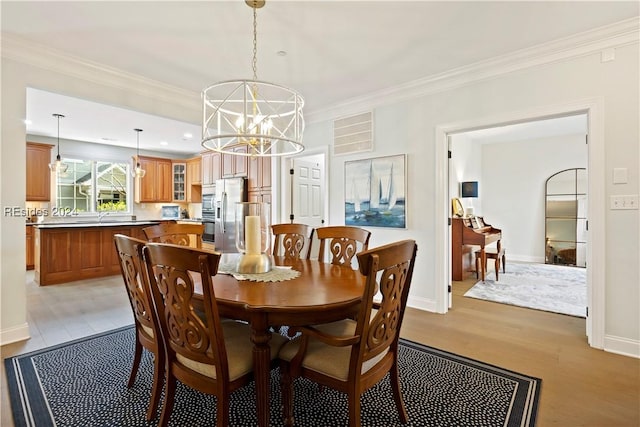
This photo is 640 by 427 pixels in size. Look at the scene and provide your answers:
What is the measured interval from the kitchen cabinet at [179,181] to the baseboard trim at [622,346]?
7.72 meters

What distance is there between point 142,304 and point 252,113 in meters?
2.21

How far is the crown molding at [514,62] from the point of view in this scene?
250 cm

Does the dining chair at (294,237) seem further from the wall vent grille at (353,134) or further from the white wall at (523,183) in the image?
the white wall at (523,183)

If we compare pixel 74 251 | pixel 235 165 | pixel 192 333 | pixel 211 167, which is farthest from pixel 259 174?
pixel 192 333

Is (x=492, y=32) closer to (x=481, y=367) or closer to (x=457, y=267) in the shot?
(x=481, y=367)

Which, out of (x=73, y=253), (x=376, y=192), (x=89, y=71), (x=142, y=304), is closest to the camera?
(x=142, y=304)

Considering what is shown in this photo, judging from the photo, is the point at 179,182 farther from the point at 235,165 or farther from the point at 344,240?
the point at 344,240

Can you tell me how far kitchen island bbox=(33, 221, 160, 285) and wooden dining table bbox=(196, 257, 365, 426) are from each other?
3.83 m

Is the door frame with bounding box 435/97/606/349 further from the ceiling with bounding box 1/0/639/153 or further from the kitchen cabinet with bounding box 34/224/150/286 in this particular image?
the kitchen cabinet with bounding box 34/224/150/286

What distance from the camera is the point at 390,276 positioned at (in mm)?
1426

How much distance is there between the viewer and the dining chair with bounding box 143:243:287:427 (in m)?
1.29

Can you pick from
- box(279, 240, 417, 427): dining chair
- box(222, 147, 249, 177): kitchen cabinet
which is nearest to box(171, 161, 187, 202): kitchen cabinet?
box(222, 147, 249, 177): kitchen cabinet

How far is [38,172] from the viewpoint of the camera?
232 inches

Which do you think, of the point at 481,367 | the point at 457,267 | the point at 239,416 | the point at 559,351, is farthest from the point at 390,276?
the point at 457,267
